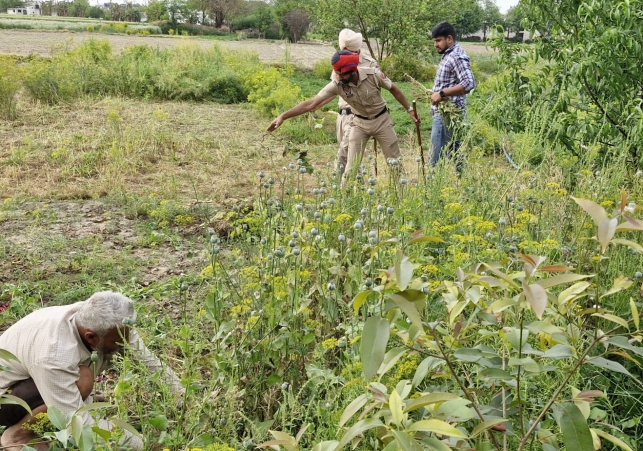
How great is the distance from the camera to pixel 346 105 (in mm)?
6031

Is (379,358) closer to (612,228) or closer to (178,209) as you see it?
(612,228)

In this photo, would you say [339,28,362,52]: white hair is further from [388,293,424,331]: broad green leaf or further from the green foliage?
the green foliage

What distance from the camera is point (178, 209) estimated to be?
6008 millimetres

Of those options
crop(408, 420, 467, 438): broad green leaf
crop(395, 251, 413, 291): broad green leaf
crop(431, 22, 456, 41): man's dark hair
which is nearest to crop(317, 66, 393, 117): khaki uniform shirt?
crop(431, 22, 456, 41): man's dark hair

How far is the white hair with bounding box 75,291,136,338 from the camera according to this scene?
8.95ft

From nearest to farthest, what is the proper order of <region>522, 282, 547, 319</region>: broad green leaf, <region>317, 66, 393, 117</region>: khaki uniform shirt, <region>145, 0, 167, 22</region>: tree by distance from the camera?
<region>522, 282, 547, 319</region>: broad green leaf
<region>317, 66, 393, 117</region>: khaki uniform shirt
<region>145, 0, 167, 22</region>: tree

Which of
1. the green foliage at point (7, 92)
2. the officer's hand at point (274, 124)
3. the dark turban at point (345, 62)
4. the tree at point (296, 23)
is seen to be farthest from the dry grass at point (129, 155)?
the tree at point (296, 23)

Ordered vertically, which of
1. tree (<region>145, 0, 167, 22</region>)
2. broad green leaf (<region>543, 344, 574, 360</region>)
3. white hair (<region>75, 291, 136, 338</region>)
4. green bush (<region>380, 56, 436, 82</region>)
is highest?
tree (<region>145, 0, 167, 22</region>)

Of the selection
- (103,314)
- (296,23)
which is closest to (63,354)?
(103,314)

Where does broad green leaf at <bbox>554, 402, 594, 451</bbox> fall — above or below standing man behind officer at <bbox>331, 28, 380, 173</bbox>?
below

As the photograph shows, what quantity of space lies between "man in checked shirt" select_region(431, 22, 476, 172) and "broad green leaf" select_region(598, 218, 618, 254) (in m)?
4.51

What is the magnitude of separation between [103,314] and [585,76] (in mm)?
3729

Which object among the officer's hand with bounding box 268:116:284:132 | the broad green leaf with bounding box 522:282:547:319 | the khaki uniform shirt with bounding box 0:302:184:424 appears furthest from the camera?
the officer's hand with bounding box 268:116:284:132

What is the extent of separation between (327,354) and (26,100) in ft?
32.5
